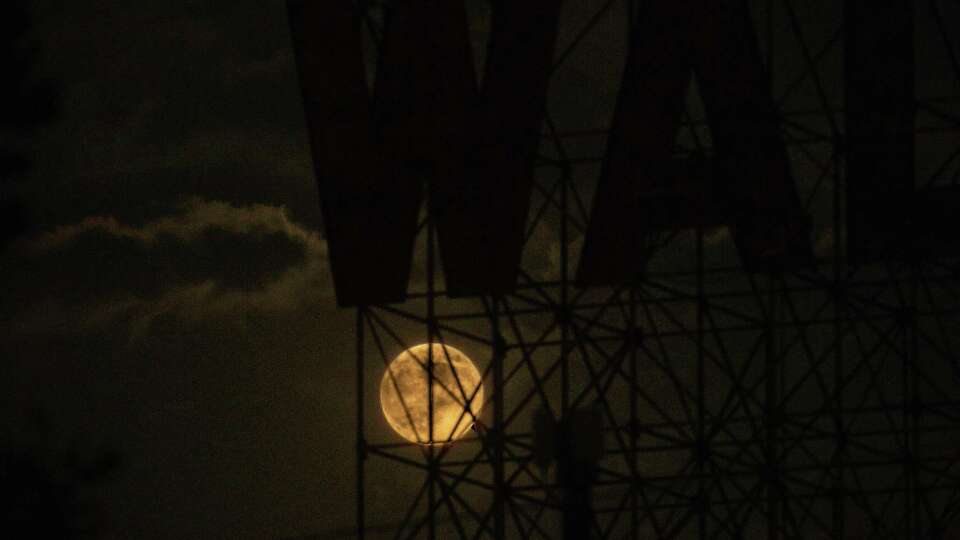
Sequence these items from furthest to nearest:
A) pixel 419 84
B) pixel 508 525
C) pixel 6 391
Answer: pixel 508 525 → pixel 6 391 → pixel 419 84

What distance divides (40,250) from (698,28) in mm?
7858

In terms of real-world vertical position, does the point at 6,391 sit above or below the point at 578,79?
below

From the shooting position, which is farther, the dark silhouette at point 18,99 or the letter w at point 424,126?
the letter w at point 424,126

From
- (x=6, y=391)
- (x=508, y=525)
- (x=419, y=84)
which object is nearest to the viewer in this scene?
(x=419, y=84)

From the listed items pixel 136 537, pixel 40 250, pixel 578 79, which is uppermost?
pixel 578 79

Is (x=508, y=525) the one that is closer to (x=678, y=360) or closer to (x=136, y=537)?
(x=678, y=360)

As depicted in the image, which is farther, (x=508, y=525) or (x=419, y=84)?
(x=508, y=525)

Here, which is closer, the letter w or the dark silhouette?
the dark silhouette

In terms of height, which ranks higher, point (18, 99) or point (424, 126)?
point (424, 126)

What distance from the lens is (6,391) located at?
1914cm

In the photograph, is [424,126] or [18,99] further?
[424,126]

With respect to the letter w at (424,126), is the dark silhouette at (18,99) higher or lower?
lower

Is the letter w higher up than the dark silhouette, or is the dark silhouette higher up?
the letter w

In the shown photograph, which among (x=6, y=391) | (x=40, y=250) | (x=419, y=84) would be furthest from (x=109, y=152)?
(x=419, y=84)
